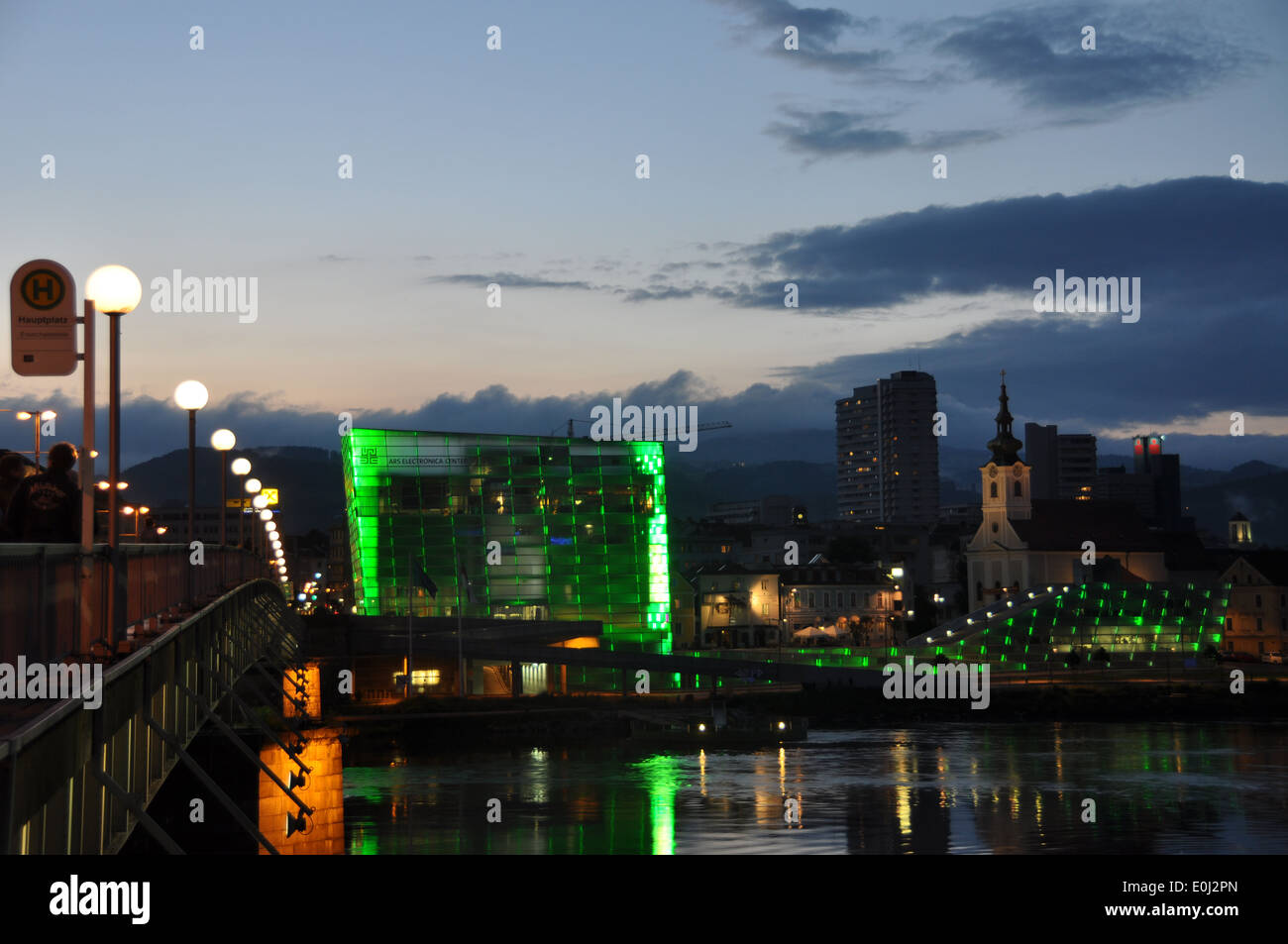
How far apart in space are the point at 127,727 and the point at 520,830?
34.6 m

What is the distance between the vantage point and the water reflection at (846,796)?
46.9 m

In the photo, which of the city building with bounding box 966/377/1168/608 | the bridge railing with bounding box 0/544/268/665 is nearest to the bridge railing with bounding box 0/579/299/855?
the bridge railing with bounding box 0/544/268/665

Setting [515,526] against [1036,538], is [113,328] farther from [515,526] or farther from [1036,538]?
[1036,538]

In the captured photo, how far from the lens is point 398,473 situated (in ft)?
319

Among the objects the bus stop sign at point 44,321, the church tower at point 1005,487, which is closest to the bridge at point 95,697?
the bus stop sign at point 44,321

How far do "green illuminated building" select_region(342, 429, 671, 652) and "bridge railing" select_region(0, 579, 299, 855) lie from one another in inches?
2894

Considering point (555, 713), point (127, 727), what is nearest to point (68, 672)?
point (127, 727)

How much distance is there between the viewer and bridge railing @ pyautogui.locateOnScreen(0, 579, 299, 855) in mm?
9320

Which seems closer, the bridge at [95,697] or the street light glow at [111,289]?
the bridge at [95,697]

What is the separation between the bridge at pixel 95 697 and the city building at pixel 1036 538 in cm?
13010

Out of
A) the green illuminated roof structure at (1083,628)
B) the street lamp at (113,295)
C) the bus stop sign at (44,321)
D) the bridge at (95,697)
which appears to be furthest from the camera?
the green illuminated roof structure at (1083,628)

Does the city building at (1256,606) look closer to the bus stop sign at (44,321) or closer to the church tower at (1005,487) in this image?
the church tower at (1005,487)

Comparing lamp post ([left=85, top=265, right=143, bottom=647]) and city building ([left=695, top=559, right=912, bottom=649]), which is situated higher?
lamp post ([left=85, top=265, right=143, bottom=647])

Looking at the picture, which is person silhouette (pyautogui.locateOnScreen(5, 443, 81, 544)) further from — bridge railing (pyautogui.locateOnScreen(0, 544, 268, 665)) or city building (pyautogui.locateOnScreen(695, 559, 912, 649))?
city building (pyautogui.locateOnScreen(695, 559, 912, 649))
